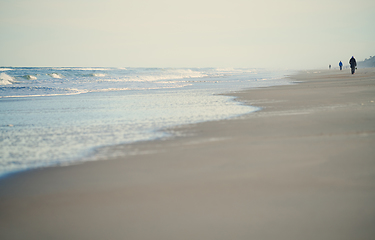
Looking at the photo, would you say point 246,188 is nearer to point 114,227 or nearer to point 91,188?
point 114,227

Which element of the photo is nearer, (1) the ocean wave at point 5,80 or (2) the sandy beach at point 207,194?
(2) the sandy beach at point 207,194

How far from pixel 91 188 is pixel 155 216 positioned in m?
0.94

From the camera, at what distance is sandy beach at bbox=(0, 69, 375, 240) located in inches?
97.0

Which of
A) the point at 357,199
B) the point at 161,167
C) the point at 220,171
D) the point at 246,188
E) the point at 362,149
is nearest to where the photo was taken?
the point at 357,199

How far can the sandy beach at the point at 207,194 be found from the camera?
8.08ft

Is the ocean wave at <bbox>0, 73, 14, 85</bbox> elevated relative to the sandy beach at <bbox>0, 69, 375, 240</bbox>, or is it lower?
elevated

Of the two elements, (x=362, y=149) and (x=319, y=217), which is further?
(x=362, y=149)

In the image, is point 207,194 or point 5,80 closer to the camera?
point 207,194

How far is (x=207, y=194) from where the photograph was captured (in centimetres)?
303

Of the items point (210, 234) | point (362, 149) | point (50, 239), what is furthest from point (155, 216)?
point (362, 149)

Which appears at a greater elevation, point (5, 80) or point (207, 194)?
point (5, 80)

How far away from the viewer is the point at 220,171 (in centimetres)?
366

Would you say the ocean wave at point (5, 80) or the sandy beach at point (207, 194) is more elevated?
the ocean wave at point (5, 80)

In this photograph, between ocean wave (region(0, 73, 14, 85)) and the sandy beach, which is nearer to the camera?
the sandy beach
